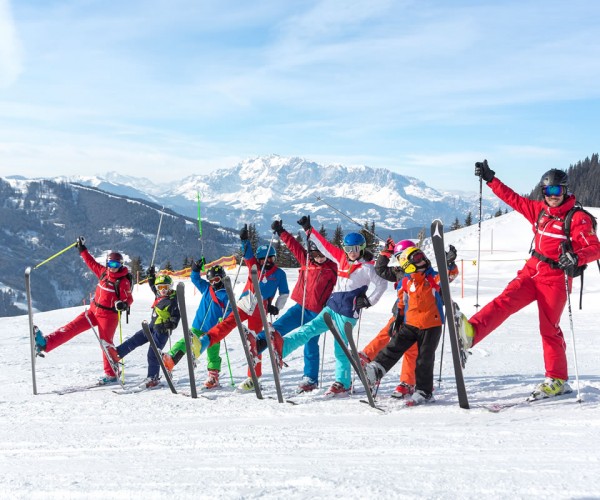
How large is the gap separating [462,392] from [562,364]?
1.04 m

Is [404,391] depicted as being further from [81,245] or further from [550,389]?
[81,245]

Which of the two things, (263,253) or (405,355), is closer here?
(405,355)

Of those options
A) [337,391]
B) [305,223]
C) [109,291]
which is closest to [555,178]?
[305,223]

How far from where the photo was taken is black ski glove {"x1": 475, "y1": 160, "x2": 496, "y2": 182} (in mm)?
4750

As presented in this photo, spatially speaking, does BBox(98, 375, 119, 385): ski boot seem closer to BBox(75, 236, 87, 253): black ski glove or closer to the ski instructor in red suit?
the ski instructor in red suit

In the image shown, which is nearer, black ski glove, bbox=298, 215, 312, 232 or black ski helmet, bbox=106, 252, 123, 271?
black ski glove, bbox=298, 215, 312, 232

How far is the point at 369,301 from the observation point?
535cm

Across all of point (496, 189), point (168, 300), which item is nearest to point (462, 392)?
point (496, 189)

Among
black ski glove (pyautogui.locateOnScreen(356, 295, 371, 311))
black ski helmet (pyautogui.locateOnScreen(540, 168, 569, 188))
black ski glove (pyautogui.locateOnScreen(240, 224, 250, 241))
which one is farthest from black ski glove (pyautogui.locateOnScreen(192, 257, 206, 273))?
black ski helmet (pyautogui.locateOnScreen(540, 168, 569, 188))

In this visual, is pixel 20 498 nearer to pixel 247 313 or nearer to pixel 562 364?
pixel 247 313

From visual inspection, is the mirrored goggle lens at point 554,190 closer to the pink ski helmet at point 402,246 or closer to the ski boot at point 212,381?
the pink ski helmet at point 402,246

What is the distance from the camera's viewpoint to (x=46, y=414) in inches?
199

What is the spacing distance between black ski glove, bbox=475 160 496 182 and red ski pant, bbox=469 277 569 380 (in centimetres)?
→ 96

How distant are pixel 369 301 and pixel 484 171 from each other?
1.67m
